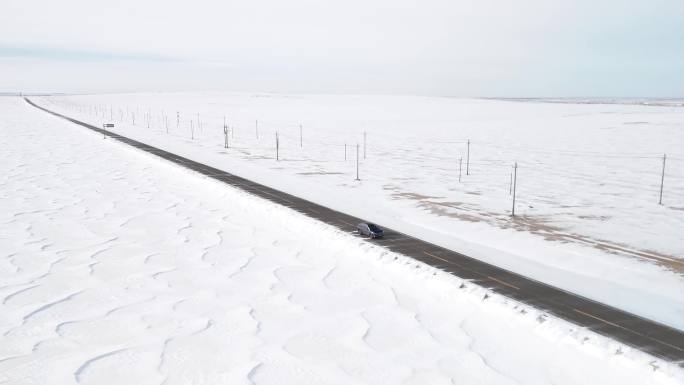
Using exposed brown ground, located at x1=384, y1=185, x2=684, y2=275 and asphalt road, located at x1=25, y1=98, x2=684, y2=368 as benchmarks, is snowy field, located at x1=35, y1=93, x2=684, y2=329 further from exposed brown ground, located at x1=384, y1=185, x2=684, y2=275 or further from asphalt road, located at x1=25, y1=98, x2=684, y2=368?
asphalt road, located at x1=25, y1=98, x2=684, y2=368

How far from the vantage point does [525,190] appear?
51438 millimetres

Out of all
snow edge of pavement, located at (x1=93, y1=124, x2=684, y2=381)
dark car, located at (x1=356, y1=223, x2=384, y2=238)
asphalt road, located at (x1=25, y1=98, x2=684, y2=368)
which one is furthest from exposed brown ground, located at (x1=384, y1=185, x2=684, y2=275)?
snow edge of pavement, located at (x1=93, y1=124, x2=684, y2=381)

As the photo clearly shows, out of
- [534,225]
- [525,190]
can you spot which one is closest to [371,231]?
[534,225]

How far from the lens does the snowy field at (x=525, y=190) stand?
29.1 metres

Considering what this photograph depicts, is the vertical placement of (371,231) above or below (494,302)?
above

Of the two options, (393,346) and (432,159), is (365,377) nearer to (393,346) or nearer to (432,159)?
(393,346)

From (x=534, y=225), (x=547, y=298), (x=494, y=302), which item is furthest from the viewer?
(x=534, y=225)

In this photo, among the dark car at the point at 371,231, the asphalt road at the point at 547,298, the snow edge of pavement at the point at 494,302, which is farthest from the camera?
the dark car at the point at 371,231

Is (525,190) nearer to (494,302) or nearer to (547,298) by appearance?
(547,298)

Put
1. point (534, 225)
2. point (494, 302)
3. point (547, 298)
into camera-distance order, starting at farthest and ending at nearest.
→ point (534, 225), point (547, 298), point (494, 302)

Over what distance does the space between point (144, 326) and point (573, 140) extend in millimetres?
85750

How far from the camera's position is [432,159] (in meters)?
72.8

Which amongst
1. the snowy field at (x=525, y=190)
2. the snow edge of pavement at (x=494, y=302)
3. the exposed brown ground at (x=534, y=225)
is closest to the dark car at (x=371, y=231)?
the snow edge of pavement at (x=494, y=302)

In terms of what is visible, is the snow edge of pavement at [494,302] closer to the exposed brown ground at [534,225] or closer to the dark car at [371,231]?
the dark car at [371,231]
